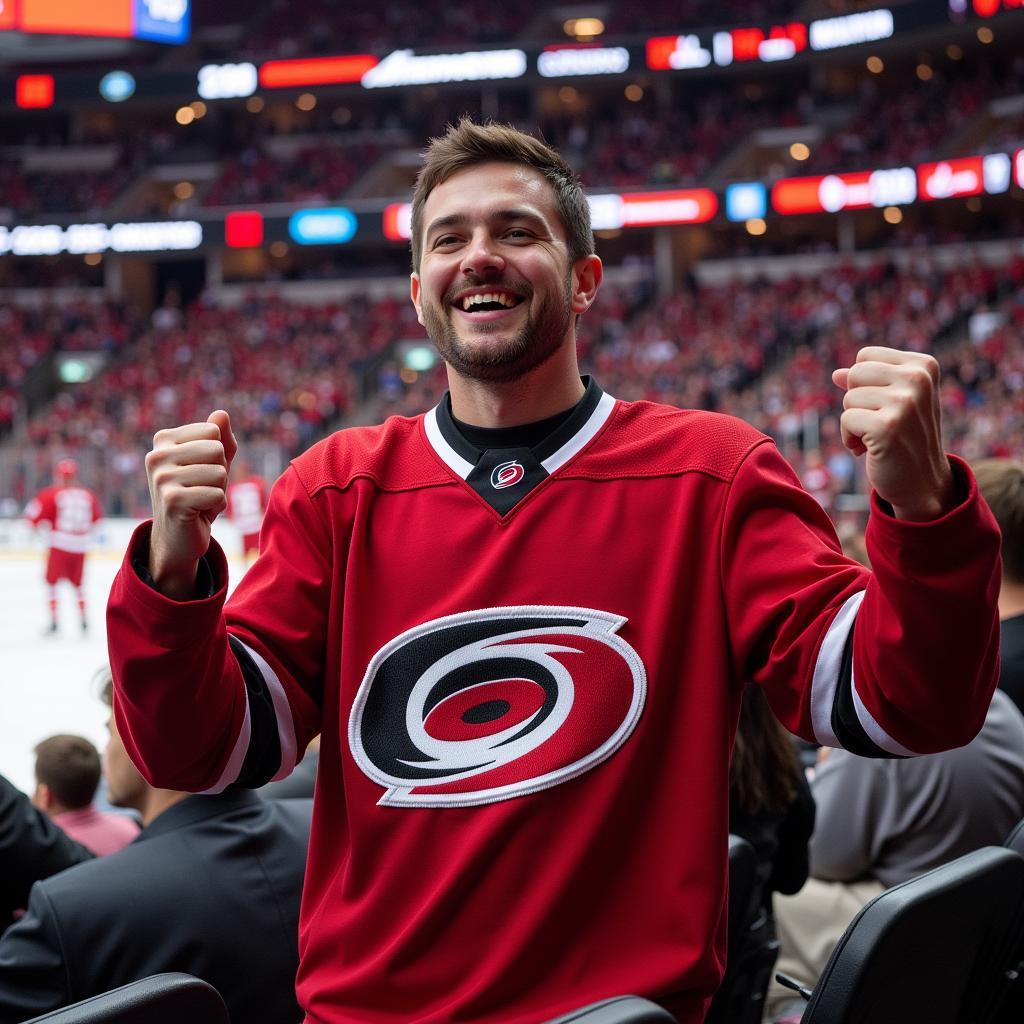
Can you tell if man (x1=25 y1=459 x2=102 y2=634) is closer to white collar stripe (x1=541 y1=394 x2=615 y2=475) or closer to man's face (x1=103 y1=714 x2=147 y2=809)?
man's face (x1=103 y1=714 x2=147 y2=809)

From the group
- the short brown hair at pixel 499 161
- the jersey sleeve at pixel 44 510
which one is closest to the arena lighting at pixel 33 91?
the jersey sleeve at pixel 44 510

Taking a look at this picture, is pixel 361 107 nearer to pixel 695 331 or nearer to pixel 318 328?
pixel 318 328

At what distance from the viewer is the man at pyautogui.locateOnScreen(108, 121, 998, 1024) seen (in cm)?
150

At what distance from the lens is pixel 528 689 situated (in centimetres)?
169

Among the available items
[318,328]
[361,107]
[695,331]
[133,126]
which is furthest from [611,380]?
[133,126]

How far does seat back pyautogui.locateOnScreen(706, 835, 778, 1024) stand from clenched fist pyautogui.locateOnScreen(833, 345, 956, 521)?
1044 mm

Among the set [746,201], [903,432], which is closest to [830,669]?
[903,432]

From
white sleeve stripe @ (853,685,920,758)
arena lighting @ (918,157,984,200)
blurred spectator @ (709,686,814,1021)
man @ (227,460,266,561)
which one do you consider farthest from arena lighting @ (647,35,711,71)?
white sleeve stripe @ (853,685,920,758)

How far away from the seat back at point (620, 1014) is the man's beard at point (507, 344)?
35.8 inches

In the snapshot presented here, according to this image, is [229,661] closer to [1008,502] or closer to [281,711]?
[281,711]

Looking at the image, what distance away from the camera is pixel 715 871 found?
1.62m

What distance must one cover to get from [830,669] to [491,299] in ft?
2.38

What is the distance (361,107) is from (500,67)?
5.44 metres

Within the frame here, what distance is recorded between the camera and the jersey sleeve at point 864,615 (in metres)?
1.41
